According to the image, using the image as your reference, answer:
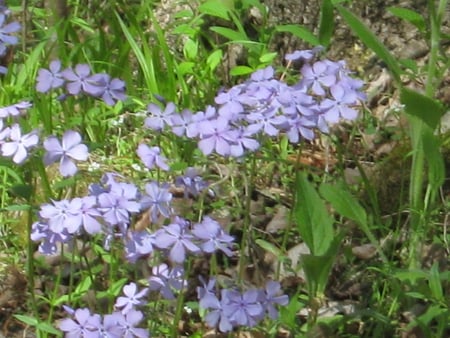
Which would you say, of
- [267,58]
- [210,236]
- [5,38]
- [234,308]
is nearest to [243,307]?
[234,308]

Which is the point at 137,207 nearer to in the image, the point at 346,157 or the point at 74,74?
the point at 74,74

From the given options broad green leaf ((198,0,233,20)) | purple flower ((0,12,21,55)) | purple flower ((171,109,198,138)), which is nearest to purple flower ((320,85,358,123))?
purple flower ((171,109,198,138))

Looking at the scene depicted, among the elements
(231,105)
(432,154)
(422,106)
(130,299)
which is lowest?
(130,299)

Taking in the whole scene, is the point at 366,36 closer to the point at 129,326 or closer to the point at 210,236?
the point at 210,236

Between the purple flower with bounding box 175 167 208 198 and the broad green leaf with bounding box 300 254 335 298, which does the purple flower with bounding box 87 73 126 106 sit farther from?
the broad green leaf with bounding box 300 254 335 298

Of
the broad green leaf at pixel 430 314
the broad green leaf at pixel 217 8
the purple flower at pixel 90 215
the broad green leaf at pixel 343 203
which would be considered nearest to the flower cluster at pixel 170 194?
the purple flower at pixel 90 215

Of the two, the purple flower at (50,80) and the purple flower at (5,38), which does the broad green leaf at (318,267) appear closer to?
the purple flower at (50,80)
